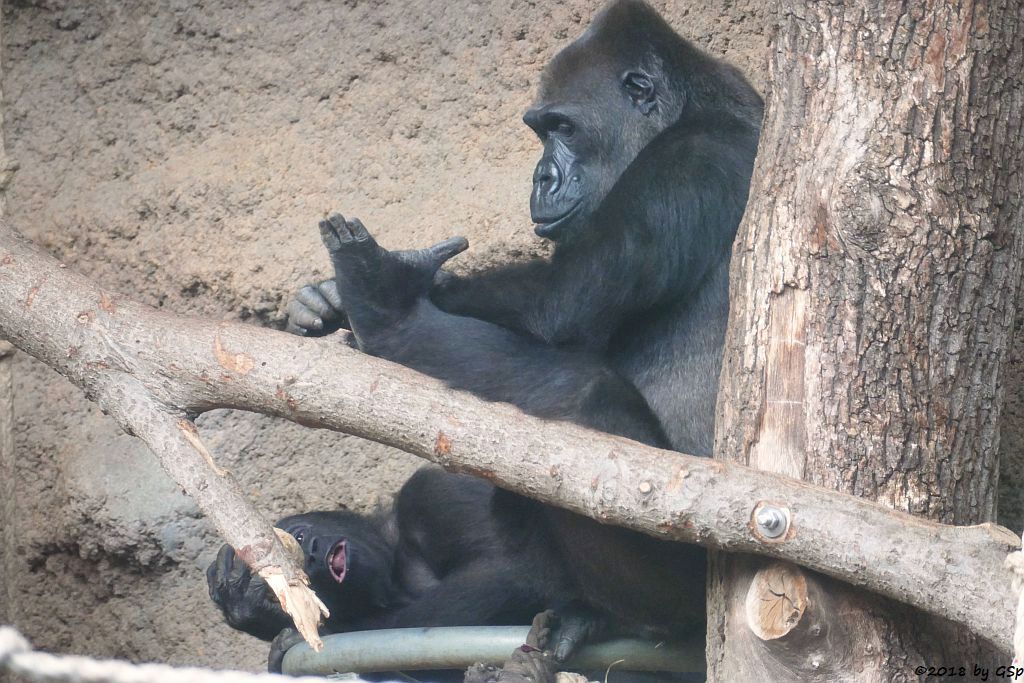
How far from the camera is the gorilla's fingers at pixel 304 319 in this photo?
2.89 meters

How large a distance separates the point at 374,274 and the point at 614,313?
0.54 m

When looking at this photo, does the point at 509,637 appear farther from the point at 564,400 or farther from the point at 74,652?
the point at 74,652

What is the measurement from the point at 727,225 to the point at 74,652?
2.65 metres

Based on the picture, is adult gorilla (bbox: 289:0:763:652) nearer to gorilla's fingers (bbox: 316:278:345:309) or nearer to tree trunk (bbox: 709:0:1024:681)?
gorilla's fingers (bbox: 316:278:345:309)

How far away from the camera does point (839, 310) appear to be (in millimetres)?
1986

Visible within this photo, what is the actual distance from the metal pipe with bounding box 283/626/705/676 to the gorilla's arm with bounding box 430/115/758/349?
2.23ft

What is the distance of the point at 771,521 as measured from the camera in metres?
1.85

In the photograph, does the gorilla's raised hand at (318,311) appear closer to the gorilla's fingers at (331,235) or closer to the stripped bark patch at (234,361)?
the gorilla's fingers at (331,235)

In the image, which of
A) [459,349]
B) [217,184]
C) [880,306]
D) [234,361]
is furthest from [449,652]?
[217,184]

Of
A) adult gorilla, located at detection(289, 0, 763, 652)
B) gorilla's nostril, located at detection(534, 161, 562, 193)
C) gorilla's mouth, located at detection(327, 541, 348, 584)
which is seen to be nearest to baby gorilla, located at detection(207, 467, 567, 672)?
gorilla's mouth, located at detection(327, 541, 348, 584)

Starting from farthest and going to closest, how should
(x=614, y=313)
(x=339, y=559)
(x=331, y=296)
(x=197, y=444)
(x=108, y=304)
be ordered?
(x=339, y=559) < (x=331, y=296) < (x=614, y=313) < (x=108, y=304) < (x=197, y=444)

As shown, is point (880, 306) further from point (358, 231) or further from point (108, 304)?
point (108, 304)

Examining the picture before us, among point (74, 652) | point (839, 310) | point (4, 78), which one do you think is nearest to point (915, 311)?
point (839, 310)

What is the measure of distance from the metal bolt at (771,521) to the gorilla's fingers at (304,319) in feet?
4.50
